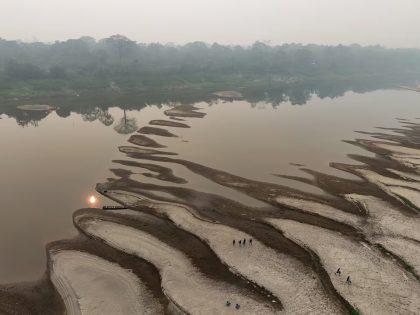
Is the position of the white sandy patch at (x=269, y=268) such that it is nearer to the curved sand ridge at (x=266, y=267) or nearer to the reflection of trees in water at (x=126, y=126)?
the curved sand ridge at (x=266, y=267)

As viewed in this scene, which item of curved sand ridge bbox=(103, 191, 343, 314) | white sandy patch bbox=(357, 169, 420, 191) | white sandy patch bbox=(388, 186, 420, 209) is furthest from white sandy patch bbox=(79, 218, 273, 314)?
white sandy patch bbox=(357, 169, 420, 191)

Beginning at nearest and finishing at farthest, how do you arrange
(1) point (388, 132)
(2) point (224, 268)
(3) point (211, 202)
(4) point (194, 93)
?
(2) point (224, 268)
(3) point (211, 202)
(1) point (388, 132)
(4) point (194, 93)

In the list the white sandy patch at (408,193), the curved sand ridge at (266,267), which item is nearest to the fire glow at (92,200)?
the curved sand ridge at (266,267)

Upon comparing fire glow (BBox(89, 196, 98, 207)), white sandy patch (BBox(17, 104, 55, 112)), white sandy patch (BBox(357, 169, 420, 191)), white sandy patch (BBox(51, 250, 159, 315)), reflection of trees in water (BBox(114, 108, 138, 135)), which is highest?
white sandy patch (BBox(17, 104, 55, 112))

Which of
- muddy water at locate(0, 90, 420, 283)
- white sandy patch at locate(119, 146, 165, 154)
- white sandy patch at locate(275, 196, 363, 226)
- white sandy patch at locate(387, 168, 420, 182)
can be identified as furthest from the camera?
white sandy patch at locate(119, 146, 165, 154)

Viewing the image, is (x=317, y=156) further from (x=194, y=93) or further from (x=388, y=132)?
(x=194, y=93)

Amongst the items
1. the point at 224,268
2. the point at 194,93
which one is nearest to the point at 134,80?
the point at 194,93

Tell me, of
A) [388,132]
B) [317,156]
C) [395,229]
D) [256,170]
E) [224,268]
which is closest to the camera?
[224,268]

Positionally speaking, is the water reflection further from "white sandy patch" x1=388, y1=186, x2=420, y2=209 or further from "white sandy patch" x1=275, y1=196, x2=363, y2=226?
"white sandy patch" x1=388, y1=186, x2=420, y2=209
